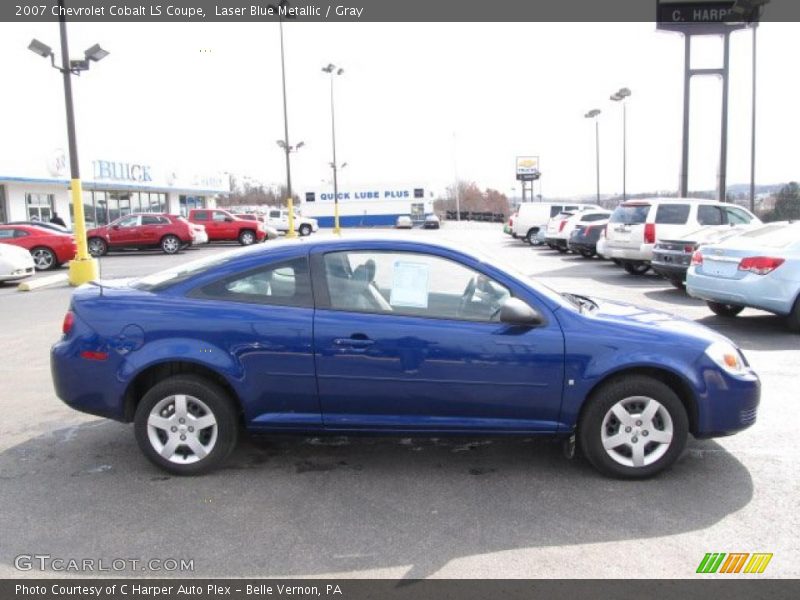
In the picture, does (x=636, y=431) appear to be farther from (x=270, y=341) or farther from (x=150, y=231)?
(x=150, y=231)

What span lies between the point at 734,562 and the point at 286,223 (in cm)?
4290

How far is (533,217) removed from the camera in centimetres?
3012

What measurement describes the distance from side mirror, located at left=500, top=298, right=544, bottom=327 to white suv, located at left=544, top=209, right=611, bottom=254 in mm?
17693

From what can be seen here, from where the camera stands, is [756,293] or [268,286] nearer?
[268,286]

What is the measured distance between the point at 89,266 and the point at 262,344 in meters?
13.0

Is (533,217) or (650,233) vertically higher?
(533,217)

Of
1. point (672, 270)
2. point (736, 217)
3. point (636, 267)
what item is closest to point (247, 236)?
point (636, 267)

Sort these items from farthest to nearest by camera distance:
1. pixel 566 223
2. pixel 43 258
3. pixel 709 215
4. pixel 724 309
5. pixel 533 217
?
pixel 533 217 → pixel 566 223 → pixel 43 258 → pixel 709 215 → pixel 724 309

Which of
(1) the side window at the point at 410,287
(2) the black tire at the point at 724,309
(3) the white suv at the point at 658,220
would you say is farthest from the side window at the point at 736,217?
(1) the side window at the point at 410,287

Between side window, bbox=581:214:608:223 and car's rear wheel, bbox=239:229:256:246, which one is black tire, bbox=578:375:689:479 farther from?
car's rear wheel, bbox=239:229:256:246

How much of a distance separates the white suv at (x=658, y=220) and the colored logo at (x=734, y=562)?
11.4m

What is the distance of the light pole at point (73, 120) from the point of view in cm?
1447

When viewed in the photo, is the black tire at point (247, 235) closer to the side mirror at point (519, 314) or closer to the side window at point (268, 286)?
the side window at point (268, 286)
